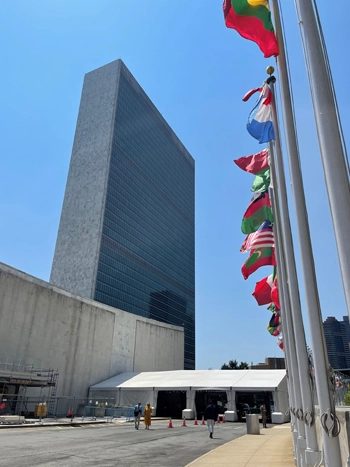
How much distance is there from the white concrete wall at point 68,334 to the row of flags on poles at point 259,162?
26.6 m

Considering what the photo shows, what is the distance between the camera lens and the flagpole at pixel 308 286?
5.13 m

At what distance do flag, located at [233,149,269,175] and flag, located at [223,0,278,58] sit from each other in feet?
16.7

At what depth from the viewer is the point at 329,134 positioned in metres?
4.39

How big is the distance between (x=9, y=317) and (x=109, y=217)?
6224 centimetres

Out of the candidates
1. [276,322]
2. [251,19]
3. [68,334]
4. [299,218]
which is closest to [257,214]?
[299,218]

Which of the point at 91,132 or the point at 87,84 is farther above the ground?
the point at 87,84

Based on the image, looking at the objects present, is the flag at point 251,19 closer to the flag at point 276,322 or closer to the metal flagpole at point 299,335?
the metal flagpole at point 299,335

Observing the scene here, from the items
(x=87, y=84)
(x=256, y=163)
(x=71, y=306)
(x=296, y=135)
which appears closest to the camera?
(x=296, y=135)

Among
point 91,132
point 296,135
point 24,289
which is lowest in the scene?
point 296,135

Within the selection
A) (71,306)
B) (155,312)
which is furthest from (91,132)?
(71,306)

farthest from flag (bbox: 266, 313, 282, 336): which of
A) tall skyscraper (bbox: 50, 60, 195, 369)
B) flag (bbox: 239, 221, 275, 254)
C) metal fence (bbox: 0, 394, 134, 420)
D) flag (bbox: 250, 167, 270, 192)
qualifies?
tall skyscraper (bbox: 50, 60, 195, 369)

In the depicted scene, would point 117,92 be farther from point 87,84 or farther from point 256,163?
point 256,163

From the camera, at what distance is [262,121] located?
9336 millimetres

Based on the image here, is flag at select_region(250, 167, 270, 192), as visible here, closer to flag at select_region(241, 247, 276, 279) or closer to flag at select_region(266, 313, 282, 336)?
flag at select_region(241, 247, 276, 279)
